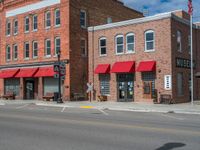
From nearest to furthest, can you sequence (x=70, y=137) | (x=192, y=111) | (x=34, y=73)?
(x=70, y=137) < (x=192, y=111) < (x=34, y=73)

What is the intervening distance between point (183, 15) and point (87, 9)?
1125 cm

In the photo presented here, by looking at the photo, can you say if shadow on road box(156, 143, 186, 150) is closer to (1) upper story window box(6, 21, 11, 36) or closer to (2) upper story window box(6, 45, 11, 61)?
(2) upper story window box(6, 45, 11, 61)

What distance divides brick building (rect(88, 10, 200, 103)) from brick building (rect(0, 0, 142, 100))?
1.84 metres

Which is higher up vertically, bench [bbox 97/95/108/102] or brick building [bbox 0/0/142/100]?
brick building [bbox 0/0/142/100]

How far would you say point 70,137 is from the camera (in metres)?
10.6

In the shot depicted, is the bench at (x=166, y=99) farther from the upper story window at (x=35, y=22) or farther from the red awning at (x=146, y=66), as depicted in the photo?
the upper story window at (x=35, y=22)

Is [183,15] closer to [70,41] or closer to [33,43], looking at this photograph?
[70,41]

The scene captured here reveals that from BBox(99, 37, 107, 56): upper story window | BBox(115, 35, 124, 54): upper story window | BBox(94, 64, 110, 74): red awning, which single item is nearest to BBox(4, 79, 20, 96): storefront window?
BBox(94, 64, 110, 74): red awning

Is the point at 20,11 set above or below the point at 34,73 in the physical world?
above

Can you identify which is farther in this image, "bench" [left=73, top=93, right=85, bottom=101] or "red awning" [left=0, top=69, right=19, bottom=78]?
"red awning" [left=0, top=69, right=19, bottom=78]

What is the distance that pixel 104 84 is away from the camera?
1359 inches

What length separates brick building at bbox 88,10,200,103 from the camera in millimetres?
30156

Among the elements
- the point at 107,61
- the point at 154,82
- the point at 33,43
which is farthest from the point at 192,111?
the point at 33,43

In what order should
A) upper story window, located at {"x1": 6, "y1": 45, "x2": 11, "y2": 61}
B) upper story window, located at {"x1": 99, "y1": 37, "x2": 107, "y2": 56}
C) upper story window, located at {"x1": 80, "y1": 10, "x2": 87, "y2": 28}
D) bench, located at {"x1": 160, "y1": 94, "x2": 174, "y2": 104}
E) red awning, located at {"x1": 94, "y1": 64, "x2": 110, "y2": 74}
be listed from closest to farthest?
1. bench, located at {"x1": 160, "y1": 94, "x2": 174, "y2": 104}
2. red awning, located at {"x1": 94, "y1": 64, "x2": 110, "y2": 74}
3. upper story window, located at {"x1": 99, "y1": 37, "x2": 107, "y2": 56}
4. upper story window, located at {"x1": 80, "y1": 10, "x2": 87, "y2": 28}
5. upper story window, located at {"x1": 6, "y1": 45, "x2": 11, "y2": 61}
